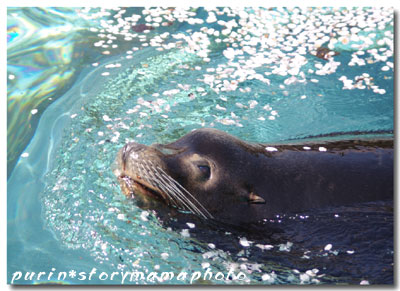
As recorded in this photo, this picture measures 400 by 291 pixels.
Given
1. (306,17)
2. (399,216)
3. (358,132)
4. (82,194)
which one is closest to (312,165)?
(399,216)

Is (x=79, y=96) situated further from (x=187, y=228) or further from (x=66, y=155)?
(x=187, y=228)

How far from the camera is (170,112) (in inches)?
282

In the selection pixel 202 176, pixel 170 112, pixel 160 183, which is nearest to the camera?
pixel 160 183

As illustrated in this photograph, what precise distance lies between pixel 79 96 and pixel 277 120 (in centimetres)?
339

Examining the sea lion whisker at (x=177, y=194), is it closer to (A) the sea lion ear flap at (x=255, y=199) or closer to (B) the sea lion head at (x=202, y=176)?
(B) the sea lion head at (x=202, y=176)

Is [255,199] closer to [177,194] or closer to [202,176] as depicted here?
[202,176]

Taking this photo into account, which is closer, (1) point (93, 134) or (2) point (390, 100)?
(1) point (93, 134)

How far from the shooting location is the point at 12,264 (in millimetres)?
5000

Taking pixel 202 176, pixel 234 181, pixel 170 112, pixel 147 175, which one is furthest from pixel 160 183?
pixel 170 112

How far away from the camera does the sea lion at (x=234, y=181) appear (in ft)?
15.3

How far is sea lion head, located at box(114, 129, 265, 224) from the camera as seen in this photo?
4629mm

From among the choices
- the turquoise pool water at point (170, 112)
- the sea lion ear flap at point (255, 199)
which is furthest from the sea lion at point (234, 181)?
the turquoise pool water at point (170, 112)

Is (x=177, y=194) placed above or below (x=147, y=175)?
below

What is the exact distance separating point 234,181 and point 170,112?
9.17 ft
